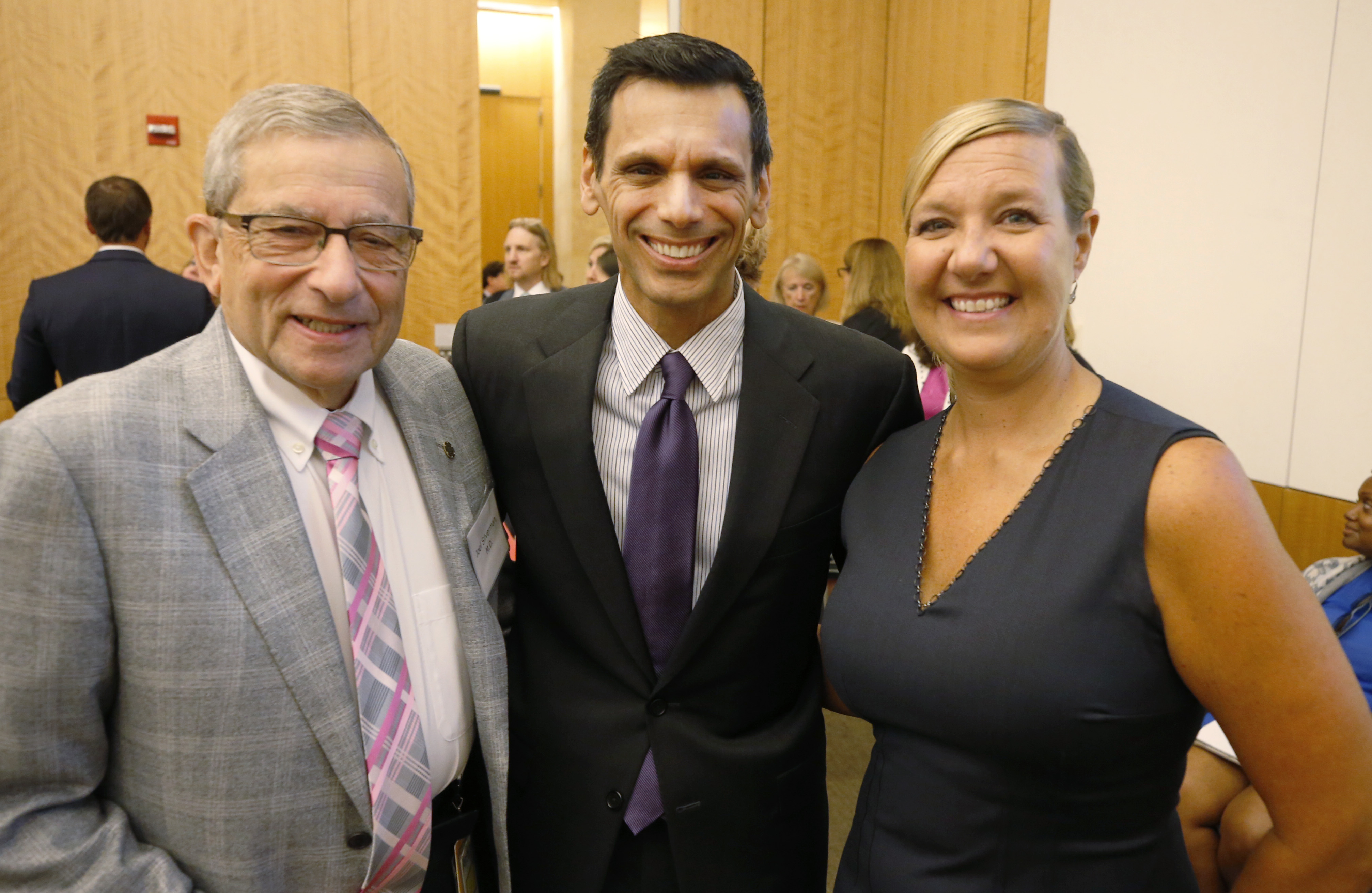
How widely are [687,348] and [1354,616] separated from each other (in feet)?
7.21

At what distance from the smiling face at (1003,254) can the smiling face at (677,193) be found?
387 millimetres

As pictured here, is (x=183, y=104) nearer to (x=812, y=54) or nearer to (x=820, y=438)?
(x=812, y=54)

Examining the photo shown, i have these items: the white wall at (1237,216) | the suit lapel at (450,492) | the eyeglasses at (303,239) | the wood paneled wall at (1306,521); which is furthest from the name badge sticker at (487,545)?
the white wall at (1237,216)

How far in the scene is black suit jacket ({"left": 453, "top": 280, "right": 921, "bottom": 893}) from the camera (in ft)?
5.21

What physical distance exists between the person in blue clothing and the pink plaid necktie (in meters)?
1.81

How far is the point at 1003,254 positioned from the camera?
140cm

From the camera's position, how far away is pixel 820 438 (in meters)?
1.71

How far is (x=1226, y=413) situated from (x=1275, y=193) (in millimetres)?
988

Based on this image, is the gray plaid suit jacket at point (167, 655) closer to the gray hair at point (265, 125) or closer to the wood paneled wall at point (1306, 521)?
the gray hair at point (265, 125)

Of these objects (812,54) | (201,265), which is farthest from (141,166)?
(201,265)

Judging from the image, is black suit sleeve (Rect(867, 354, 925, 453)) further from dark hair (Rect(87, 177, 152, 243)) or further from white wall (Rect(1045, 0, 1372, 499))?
dark hair (Rect(87, 177, 152, 243))

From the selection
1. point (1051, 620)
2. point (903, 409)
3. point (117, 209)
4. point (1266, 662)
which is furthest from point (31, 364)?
point (1266, 662)

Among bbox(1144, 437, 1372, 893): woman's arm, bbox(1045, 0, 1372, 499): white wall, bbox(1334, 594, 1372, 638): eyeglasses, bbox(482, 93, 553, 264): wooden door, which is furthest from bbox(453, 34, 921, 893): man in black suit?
bbox(482, 93, 553, 264): wooden door

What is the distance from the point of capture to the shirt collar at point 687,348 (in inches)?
66.7
